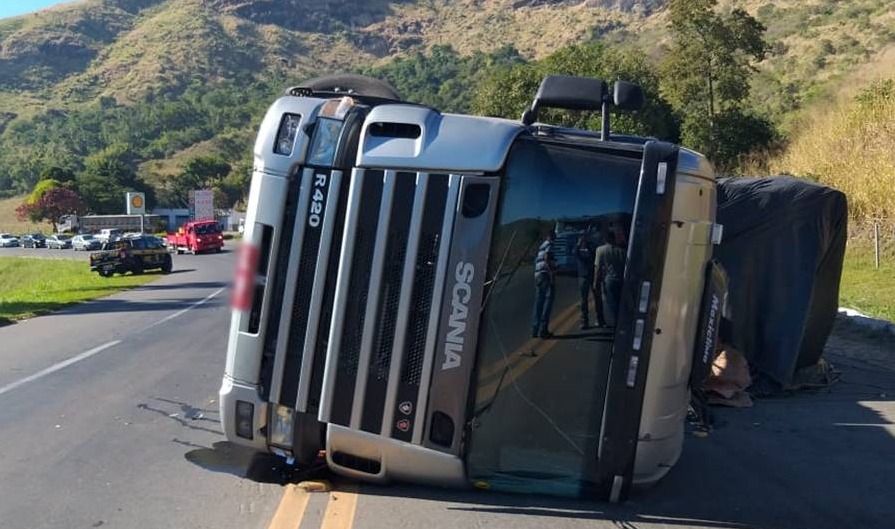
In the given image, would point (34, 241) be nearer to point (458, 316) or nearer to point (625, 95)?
point (625, 95)

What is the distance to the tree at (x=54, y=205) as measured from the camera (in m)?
91.6

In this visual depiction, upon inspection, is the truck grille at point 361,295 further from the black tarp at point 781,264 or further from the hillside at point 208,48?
the hillside at point 208,48

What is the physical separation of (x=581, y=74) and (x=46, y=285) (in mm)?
21424

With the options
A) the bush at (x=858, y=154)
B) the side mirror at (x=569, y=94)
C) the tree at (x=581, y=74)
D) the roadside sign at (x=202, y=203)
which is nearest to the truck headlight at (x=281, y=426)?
the side mirror at (x=569, y=94)

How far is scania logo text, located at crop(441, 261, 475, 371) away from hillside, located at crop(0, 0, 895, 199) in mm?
62010

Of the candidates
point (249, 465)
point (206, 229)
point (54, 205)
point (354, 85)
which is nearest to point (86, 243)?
point (206, 229)

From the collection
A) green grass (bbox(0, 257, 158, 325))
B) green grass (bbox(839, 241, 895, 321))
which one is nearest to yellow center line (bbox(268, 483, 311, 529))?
green grass (bbox(839, 241, 895, 321))

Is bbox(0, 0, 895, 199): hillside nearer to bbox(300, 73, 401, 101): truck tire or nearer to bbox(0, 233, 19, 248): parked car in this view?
bbox(0, 233, 19, 248): parked car

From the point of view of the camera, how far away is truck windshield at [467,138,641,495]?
4984 mm

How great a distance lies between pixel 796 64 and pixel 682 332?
177 feet

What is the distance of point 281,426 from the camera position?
526cm

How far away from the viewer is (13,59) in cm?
16612

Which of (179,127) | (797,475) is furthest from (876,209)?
(179,127)

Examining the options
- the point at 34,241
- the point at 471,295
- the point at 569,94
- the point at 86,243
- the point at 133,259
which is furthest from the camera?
the point at 34,241
